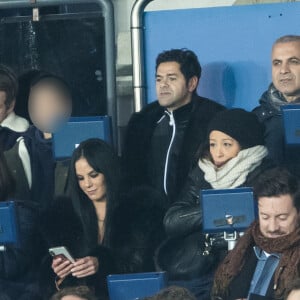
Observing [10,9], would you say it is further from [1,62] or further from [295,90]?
[295,90]

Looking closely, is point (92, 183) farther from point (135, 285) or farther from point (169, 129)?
point (135, 285)

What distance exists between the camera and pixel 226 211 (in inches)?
383

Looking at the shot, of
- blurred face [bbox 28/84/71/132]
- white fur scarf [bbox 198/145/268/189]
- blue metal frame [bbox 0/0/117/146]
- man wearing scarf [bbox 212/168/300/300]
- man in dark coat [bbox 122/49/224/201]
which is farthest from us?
blue metal frame [bbox 0/0/117/146]

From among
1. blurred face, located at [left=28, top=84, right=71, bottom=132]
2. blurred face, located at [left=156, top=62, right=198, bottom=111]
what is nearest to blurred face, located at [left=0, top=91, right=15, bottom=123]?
blurred face, located at [left=28, top=84, right=71, bottom=132]

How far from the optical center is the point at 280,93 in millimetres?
10297

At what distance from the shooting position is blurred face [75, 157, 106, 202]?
10.3m

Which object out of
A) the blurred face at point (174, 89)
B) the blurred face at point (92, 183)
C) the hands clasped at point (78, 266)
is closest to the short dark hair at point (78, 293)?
the hands clasped at point (78, 266)

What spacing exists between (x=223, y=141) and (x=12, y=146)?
158 centimetres

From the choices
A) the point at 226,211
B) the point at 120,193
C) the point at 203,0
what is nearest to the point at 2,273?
the point at 120,193

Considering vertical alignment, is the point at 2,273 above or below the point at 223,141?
below

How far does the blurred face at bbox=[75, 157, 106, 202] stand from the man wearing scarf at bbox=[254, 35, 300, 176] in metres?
0.99

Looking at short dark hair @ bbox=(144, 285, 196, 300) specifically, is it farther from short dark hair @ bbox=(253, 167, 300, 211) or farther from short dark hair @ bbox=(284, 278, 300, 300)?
short dark hair @ bbox=(253, 167, 300, 211)

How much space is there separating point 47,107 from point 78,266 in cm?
134

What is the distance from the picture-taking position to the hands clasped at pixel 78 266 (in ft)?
32.9
